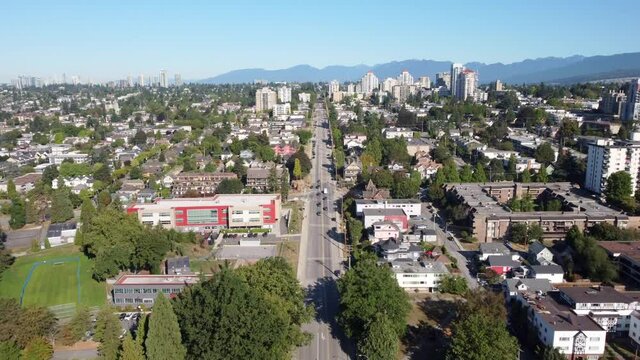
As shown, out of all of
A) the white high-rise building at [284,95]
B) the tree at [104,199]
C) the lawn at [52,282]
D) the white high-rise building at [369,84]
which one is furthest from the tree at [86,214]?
the white high-rise building at [369,84]

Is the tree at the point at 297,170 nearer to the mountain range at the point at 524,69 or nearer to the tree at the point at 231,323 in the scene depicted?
the tree at the point at 231,323

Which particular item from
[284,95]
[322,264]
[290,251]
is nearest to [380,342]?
[322,264]

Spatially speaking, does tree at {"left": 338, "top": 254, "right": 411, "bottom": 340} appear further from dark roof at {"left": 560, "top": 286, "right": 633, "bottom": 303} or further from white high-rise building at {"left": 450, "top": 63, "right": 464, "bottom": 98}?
white high-rise building at {"left": 450, "top": 63, "right": 464, "bottom": 98}

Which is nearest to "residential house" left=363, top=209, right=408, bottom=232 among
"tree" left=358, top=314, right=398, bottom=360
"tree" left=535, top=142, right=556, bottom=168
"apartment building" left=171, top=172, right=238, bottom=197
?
"tree" left=358, top=314, right=398, bottom=360

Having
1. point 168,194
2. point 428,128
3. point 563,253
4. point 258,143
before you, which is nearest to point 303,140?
point 258,143

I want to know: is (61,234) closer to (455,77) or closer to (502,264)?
(502,264)

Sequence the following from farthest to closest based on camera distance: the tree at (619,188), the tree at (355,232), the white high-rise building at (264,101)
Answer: the white high-rise building at (264,101) → the tree at (619,188) → the tree at (355,232)

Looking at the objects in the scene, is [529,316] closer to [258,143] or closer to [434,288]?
[434,288]
